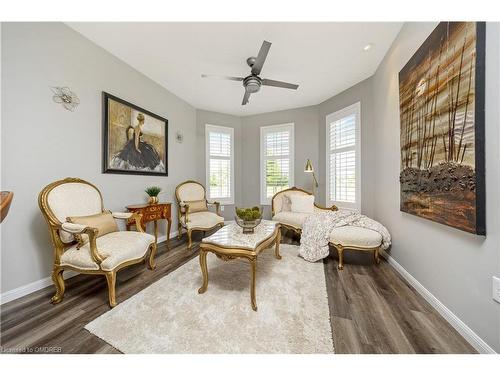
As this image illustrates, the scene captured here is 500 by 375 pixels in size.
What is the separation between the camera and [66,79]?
2080 mm

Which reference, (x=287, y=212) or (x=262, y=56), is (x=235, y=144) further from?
(x=262, y=56)

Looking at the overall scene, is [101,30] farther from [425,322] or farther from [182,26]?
[425,322]

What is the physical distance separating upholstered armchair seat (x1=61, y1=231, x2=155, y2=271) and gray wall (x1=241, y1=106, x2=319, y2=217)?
10.8 ft

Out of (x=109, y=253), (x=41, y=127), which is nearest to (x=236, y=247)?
(x=109, y=253)

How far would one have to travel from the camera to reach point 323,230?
2.55m

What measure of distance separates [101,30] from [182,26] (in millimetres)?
976

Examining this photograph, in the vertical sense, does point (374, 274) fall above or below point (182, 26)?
below

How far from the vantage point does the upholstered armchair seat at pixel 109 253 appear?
1.62m

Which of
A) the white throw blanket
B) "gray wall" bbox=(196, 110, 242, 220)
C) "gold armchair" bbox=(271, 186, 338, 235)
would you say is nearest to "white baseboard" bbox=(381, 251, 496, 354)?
the white throw blanket

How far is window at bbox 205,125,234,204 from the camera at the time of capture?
15.1ft

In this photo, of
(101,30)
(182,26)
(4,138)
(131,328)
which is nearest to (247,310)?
(131,328)

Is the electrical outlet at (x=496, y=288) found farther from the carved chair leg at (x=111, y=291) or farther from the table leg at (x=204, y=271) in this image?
the carved chair leg at (x=111, y=291)

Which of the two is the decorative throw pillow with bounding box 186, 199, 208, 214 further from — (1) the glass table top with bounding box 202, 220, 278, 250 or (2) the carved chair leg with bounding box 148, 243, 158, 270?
(1) the glass table top with bounding box 202, 220, 278, 250

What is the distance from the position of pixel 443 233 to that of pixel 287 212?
7.67ft
